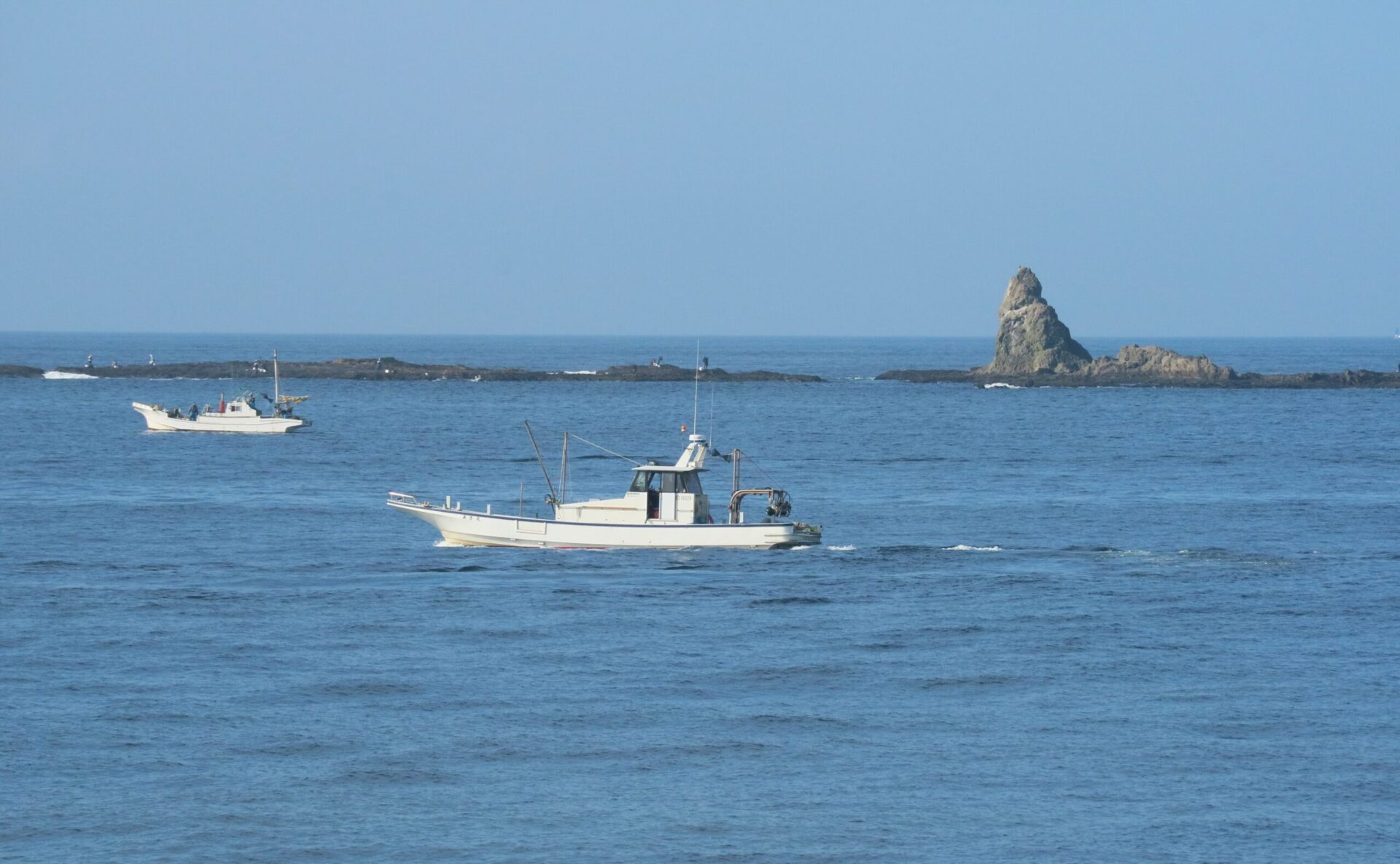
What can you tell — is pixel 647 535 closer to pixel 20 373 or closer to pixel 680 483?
pixel 680 483

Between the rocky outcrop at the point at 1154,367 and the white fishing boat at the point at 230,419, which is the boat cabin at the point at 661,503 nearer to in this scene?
the white fishing boat at the point at 230,419

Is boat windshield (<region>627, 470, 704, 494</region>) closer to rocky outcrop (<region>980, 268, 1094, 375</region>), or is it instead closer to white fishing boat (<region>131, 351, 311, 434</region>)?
white fishing boat (<region>131, 351, 311, 434</region>)

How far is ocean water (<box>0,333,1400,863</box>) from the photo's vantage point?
24922 millimetres

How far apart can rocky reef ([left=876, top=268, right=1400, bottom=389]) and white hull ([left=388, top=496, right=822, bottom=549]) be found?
119 m

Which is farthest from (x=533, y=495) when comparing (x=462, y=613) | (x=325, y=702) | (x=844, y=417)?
(x=844, y=417)

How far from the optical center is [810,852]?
23875 millimetres

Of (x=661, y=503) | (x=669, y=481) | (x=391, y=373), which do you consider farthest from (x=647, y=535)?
(x=391, y=373)

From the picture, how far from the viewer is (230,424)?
105m

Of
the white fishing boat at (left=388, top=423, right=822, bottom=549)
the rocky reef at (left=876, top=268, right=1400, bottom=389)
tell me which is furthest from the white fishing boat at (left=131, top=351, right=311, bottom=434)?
the rocky reef at (left=876, top=268, right=1400, bottom=389)

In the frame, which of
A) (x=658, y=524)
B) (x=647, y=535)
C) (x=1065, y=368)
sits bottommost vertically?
(x=647, y=535)

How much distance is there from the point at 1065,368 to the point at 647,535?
131m

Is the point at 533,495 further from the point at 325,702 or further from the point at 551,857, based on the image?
the point at 551,857

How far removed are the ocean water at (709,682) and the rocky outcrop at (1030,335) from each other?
10608 cm

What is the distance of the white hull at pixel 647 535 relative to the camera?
164 ft
